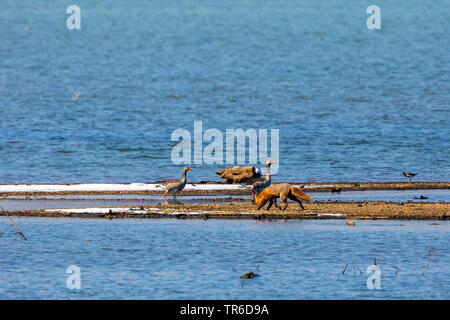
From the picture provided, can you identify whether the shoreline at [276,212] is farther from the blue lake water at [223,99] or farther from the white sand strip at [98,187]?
the blue lake water at [223,99]

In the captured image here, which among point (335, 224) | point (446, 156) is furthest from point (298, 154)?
point (335, 224)

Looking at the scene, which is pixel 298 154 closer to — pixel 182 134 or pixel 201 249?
pixel 182 134

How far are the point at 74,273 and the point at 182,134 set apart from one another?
37614 millimetres

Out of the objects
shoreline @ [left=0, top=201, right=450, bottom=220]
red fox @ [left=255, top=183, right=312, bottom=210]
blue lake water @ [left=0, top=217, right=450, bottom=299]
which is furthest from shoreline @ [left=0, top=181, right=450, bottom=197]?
blue lake water @ [left=0, top=217, right=450, bottom=299]

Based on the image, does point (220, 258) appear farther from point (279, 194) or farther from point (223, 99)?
point (223, 99)

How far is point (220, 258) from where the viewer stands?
28141 millimetres

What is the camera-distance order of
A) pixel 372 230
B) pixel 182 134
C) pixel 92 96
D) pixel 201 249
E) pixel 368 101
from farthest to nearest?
pixel 92 96
pixel 368 101
pixel 182 134
pixel 372 230
pixel 201 249

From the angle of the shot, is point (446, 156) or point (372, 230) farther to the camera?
point (446, 156)

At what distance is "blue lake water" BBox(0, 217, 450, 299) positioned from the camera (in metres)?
24.7

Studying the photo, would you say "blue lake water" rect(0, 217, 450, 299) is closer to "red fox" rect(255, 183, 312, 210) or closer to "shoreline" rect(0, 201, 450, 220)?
"shoreline" rect(0, 201, 450, 220)

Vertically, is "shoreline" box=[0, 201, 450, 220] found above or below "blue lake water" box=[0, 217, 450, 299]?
above

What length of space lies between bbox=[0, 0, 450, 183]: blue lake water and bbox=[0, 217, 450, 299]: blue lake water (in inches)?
531

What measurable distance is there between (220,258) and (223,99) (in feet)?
193
